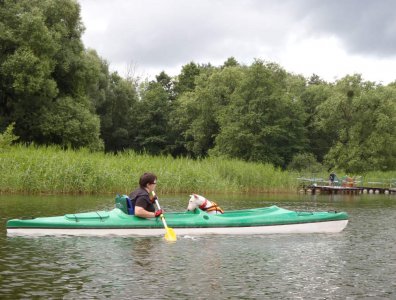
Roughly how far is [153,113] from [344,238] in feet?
183

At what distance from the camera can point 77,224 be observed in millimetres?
12852

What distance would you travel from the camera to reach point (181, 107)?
68938 millimetres

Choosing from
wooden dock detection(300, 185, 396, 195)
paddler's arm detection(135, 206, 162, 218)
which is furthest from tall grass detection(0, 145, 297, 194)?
paddler's arm detection(135, 206, 162, 218)

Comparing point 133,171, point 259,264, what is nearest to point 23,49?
point 133,171

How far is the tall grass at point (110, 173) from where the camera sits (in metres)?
24.4

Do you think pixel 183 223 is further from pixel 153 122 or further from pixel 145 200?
pixel 153 122

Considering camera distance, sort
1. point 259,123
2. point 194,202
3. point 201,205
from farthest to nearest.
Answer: point 259,123
point 201,205
point 194,202

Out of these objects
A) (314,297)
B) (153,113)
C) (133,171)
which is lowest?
(314,297)

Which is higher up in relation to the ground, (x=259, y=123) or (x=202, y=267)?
(x=259, y=123)

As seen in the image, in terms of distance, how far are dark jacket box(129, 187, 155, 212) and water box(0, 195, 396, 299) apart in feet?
2.64

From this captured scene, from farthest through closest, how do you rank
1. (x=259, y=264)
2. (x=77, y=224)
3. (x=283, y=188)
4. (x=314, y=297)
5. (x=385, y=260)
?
1. (x=283, y=188)
2. (x=77, y=224)
3. (x=385, y=260)
4. (x=259, y=264)
5. (x=314, y=297)

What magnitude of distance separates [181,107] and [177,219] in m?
55.8

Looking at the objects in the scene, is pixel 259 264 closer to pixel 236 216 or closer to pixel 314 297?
pixel 314 297

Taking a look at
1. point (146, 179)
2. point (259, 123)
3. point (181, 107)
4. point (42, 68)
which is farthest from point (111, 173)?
point (181, 107)
